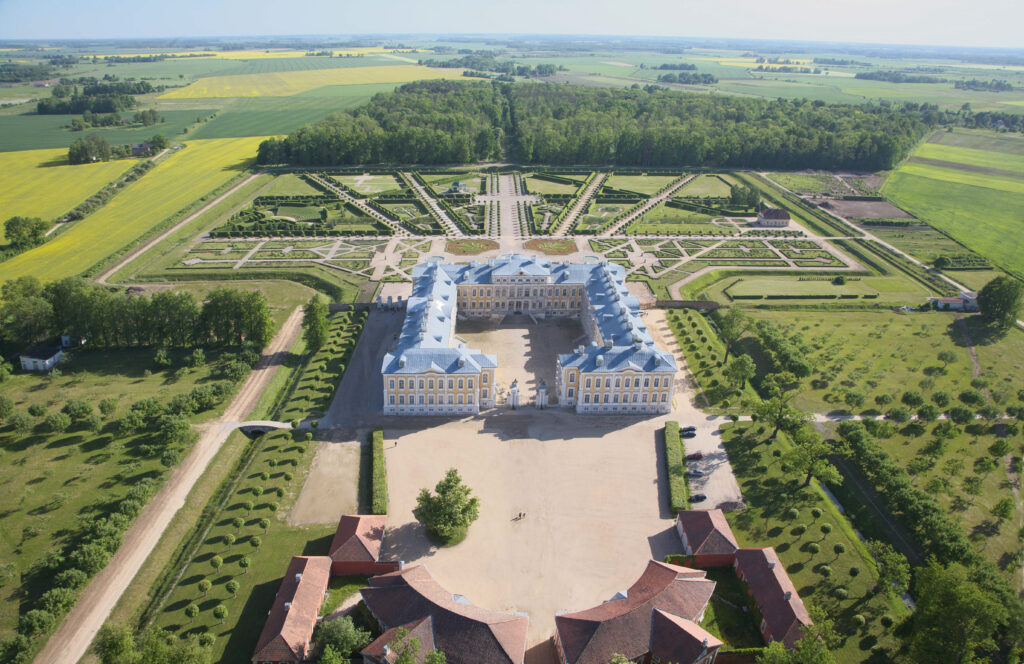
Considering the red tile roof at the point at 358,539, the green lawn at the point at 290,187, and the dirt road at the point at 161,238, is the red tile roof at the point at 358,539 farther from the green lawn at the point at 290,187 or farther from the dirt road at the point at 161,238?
the green lawn at the point at 290,187

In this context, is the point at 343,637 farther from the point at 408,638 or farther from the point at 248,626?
the point at 248,626

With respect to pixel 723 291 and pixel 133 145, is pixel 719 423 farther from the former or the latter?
pixel 133 145

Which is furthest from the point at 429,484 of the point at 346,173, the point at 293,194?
the point at 346,173

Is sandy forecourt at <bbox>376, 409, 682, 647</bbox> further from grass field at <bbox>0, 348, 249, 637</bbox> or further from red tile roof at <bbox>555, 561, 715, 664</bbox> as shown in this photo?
grass field at <bbox>0, 348, 249, 637</bbox>

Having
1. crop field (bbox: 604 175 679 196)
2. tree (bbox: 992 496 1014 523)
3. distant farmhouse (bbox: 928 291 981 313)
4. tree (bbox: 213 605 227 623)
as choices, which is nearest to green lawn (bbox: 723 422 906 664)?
tree (bbox: 992 496 1014 523)

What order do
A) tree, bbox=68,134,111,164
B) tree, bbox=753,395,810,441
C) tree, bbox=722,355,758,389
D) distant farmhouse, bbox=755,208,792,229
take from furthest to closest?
tree, bbox=68,134,111,164 → distant farmhouse, bbox=755,208,792,229 → tree, bbox=722,355,758,389 → tree, bbox=753,395,810,441

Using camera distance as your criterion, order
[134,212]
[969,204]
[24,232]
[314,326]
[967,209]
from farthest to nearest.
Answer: [969,204]
[967,209]
[134,212]
[24,232]
[314,326]

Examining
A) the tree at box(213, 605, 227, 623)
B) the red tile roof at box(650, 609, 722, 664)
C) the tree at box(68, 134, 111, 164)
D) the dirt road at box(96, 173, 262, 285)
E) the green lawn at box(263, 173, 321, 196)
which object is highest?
the tree at box(68, 134, 111, 164)

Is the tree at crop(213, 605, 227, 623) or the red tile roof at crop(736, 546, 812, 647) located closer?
the red tile roof at crop(736, 546, 812, 647)

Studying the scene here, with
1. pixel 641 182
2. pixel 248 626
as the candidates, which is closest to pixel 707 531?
pixel 248 626
